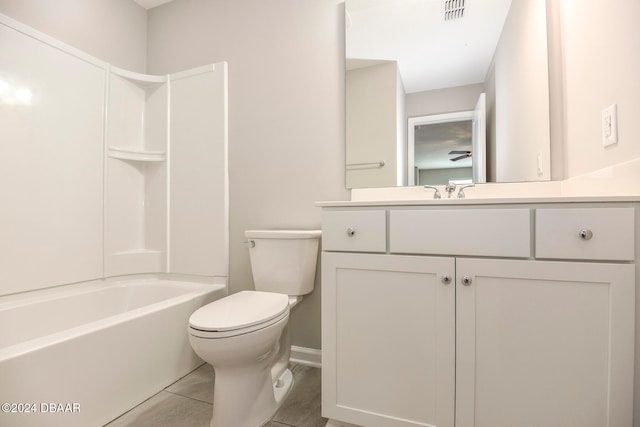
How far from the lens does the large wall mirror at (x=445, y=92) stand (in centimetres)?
135

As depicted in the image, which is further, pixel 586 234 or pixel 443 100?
pixel 443 100

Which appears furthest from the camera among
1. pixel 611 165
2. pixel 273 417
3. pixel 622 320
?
pixel 273 417

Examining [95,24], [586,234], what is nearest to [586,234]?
[586,234]

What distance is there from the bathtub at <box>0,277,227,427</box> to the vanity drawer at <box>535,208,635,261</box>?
164 cm

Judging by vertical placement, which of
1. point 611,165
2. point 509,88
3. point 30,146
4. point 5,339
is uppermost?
point 509,88

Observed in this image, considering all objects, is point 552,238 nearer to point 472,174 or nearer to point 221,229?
point 472,174

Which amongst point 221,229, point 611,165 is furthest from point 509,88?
point 221,229

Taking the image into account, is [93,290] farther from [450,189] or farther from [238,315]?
[450,189]

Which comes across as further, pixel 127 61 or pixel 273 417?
pixel 127 61

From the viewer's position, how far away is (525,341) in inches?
35.1

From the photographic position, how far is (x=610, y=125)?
0.93m

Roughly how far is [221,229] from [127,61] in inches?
56.1

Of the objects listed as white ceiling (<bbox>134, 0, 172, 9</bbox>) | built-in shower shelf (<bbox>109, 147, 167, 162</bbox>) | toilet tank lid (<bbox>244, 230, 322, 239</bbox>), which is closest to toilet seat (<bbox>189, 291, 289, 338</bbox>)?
toilet tank lid (<bbox>244, 230, 322, 239</bbox>)

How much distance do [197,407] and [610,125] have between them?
76.3 inches
